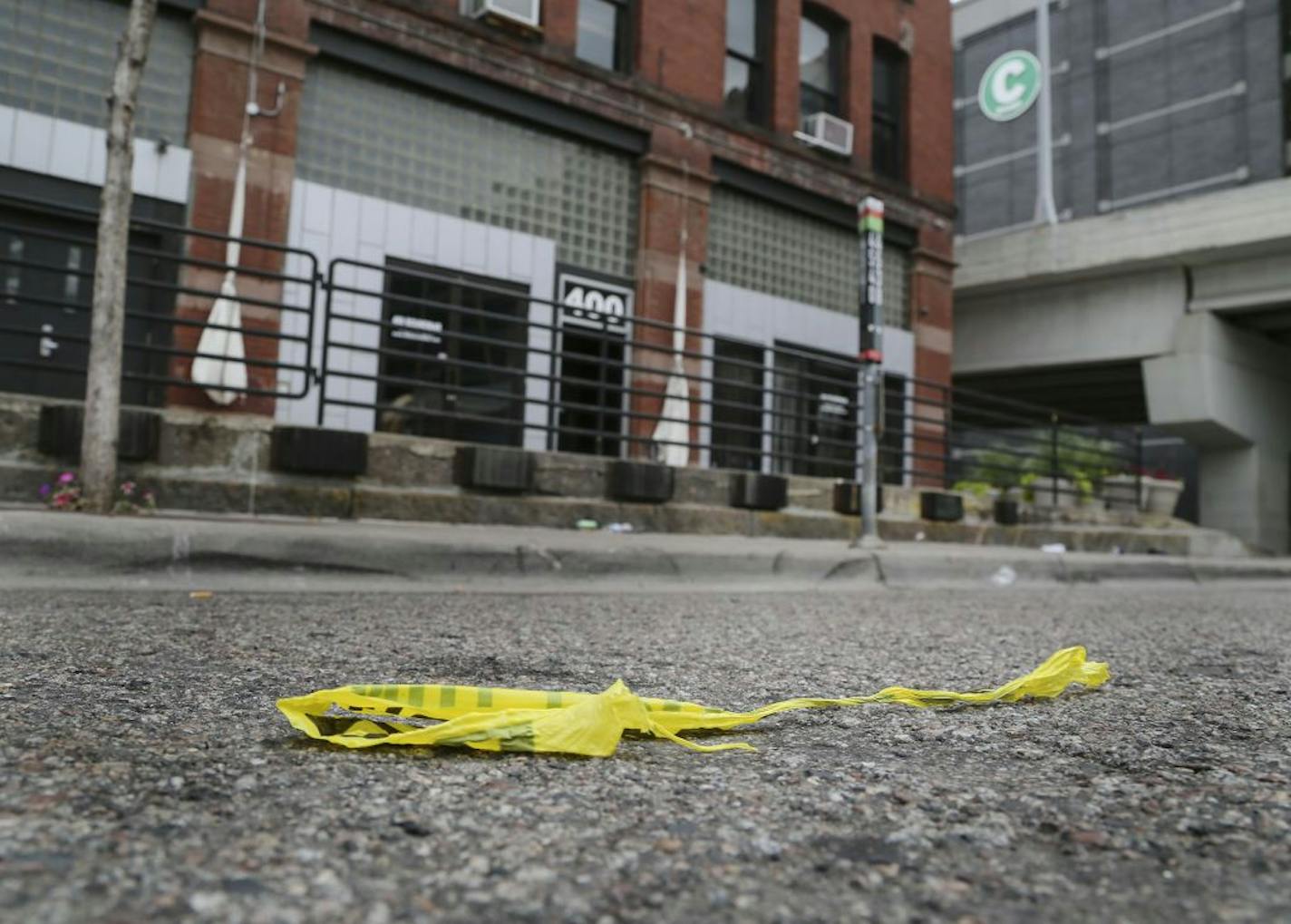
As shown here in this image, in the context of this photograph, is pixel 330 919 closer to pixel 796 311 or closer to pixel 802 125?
pixel 796 311

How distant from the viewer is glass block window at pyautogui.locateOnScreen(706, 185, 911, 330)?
12.9 metres

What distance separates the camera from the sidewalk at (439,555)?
13.8 feet

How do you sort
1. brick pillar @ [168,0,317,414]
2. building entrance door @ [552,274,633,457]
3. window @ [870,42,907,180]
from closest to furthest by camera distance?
brick pillar @ [168,0,317,414], building entrance door @ [552,274,633,457], window @ [870,42,907,180]

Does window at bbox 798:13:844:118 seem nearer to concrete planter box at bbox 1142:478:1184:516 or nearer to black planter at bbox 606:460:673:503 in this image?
concrete planter box at bbox 1142:478:1184:516

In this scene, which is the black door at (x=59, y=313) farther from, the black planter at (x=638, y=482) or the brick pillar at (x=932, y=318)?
the brick pillar at (x=932, y=318)

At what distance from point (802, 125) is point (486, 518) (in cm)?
995

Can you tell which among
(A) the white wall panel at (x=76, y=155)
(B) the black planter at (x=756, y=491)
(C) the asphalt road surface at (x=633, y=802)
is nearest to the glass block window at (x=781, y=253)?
(B) the black planter at (x=756, y=491)

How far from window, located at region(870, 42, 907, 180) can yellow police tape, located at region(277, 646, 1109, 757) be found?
49.5ft

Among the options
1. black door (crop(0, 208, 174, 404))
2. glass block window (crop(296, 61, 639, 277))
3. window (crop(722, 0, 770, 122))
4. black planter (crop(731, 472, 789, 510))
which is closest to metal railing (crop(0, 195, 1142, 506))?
black door (crop(0, 208, 174, 404))

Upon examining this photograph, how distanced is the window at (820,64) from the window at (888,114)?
111 cm

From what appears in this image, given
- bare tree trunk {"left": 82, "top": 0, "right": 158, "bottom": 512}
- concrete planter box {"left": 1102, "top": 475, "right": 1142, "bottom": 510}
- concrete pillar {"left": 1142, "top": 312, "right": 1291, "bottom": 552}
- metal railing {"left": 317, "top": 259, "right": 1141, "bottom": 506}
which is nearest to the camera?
bare tree trunk {"left": 82, "top": 0, "right": 158, "bottom": 512}

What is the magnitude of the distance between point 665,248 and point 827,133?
385 centimetres

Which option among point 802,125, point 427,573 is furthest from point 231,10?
point 802,125

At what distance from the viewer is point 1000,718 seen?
2150 millimetres
